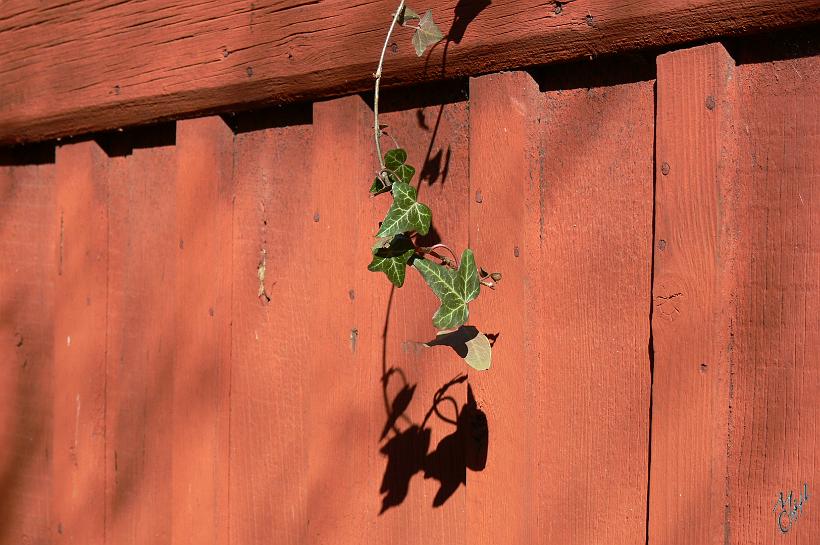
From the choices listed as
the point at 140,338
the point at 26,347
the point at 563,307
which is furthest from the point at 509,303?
the point at 26,347

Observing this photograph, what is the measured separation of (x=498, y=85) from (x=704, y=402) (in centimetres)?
59

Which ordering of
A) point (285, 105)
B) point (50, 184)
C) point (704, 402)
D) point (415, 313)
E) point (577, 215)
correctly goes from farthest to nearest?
point (50, 184) → point (285, 105) → point (415, 313) → point (577, 215) → point (704, 402)

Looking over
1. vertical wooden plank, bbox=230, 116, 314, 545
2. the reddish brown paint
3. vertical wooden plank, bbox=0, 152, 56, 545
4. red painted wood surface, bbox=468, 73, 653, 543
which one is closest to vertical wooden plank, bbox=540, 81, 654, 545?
red painted wood surface, bbox=468, 73, 653, 543

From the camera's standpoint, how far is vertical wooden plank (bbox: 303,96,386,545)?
5.27 feet

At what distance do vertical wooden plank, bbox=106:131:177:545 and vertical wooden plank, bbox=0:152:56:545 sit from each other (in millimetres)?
262

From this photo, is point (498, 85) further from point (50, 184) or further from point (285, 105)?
point (50, 184)

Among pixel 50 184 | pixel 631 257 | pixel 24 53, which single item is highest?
pixel 24 53

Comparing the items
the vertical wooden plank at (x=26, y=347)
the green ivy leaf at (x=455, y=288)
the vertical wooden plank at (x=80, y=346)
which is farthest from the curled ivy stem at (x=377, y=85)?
the vertical wooden plank at (x=26, y=347)

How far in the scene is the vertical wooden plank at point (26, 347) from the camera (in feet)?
7.37

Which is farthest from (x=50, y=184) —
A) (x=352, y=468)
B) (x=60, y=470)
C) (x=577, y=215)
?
(x=577, y=215)

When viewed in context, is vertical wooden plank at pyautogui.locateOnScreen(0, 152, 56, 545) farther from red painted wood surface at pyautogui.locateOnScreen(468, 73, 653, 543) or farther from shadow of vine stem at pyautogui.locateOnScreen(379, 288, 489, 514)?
red painted wood surface at pyautogui.locateOnScreen(468, 73, 653, 543)

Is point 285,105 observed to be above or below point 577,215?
above

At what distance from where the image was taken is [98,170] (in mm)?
2121

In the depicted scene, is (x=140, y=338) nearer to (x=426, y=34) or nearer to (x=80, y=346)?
A: (x=80, y=346)
